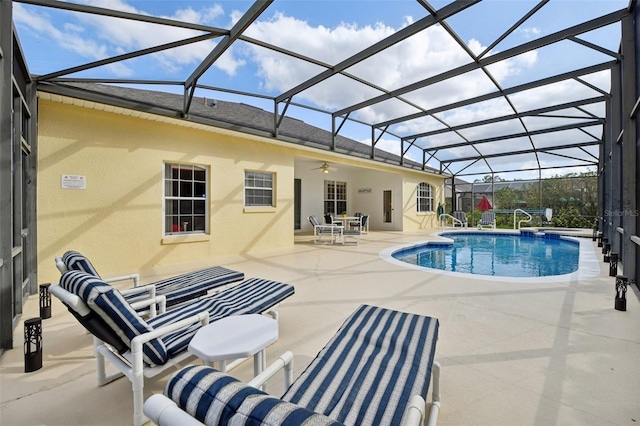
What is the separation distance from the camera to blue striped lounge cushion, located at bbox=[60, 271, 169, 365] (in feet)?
5.48

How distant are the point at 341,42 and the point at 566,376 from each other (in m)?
5.70

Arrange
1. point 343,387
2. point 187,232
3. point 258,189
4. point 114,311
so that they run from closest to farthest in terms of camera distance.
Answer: point 343,387 → point 114,311 → point 187,232 → point 258,189

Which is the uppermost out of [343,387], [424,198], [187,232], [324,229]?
[424,198]

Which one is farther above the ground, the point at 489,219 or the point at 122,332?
the point at 489,219

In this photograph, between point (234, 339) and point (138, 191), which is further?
point (138, 191)

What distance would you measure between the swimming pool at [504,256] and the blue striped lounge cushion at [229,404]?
18.3 ft

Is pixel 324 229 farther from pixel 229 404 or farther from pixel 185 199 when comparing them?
pixel 229 404

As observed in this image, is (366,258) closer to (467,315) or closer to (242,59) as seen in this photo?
(467,315)

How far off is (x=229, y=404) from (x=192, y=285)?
117 inches

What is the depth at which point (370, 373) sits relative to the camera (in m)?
1.58

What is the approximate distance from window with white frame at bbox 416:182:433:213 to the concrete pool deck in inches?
439

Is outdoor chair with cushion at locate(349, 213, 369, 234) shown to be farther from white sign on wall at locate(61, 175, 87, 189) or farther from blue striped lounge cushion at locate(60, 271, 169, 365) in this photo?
blue striped lounge cushion at locate(60, 271, 169, 365)

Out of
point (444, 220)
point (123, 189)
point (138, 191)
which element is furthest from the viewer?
point (444, 220)

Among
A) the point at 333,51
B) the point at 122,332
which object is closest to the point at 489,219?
the point at 333,51
